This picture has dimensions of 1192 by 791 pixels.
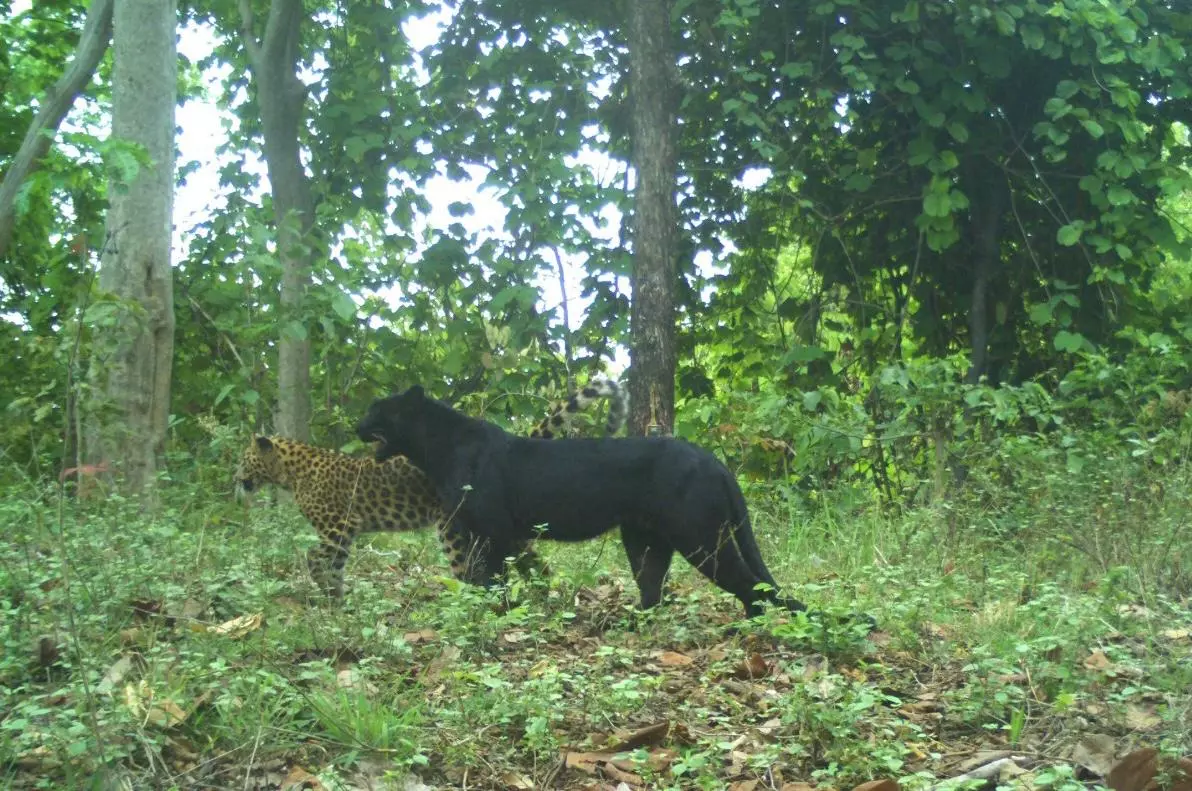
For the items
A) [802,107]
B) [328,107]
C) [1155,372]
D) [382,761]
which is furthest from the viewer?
[802,107]

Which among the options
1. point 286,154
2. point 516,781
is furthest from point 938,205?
point 516,781

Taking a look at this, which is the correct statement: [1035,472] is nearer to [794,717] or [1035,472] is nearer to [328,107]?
[794,717]

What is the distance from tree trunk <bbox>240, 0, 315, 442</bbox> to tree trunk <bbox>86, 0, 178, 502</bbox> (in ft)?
6.51

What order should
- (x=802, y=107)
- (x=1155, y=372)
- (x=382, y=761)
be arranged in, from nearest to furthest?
(x=382, y=761) < (x=1155, y=372) < (x=802, y=107)

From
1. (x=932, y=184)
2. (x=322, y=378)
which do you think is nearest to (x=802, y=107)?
(x=932, y=184)

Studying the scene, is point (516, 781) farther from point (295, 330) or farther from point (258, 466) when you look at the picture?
point (295, 330)

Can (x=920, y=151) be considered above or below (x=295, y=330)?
above

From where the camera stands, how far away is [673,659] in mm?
5270

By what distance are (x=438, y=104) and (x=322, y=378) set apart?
2.78m

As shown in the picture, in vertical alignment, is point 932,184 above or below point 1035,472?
above

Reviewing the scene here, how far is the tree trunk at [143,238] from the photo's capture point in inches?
314

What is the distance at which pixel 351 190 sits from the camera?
11383mm

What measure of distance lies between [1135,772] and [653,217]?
23.8ft

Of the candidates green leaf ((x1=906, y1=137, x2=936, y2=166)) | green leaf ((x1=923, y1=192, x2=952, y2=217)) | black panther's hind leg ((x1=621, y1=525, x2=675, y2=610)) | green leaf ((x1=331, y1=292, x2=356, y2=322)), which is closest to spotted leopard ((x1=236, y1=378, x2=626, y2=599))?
black panther's hind leg ((x1=621, y1=525, x2=675, y2=610))
